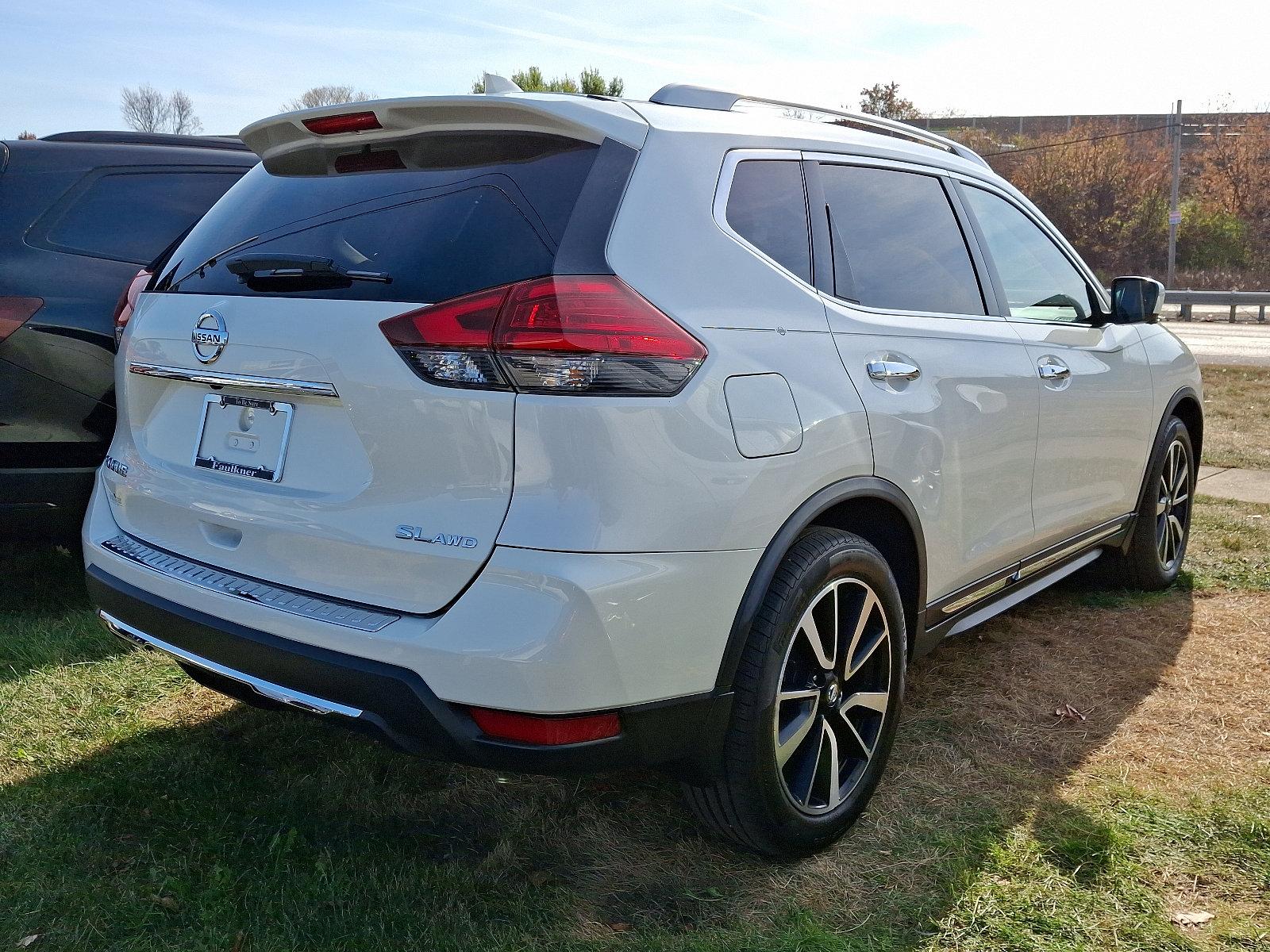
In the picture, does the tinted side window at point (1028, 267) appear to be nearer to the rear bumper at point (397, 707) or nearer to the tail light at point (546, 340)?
the tail light at point (546, 340)

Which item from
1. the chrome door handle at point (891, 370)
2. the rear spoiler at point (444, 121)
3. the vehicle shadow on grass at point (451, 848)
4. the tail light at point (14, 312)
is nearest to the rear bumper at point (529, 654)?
the vehicle shadow on grass at point (451, 848)

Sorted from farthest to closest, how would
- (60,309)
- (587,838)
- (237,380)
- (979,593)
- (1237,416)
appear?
(1237,416) → (60,309) → (979,593) → (587,838) → (237,380)

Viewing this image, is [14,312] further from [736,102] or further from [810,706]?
[810,706]

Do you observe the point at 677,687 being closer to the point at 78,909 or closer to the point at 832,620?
the point at 832,620

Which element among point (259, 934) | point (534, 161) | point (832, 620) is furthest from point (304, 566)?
point (832, 620)

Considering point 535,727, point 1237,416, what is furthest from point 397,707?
point 1237,416

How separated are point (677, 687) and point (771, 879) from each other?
718 mm

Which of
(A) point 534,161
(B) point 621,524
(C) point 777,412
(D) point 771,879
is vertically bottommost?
(D) point 771,879

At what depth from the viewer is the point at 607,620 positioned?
2.16 metres

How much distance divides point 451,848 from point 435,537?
102 cm

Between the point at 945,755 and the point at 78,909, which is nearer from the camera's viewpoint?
the point at 78,909

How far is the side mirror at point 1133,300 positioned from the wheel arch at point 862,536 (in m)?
1.89

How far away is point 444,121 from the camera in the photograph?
2.50 metres

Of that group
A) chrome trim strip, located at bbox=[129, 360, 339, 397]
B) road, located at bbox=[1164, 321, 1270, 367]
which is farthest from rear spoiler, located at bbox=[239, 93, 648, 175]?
road, located at bbox=[1164, 321, 1270, 367]
